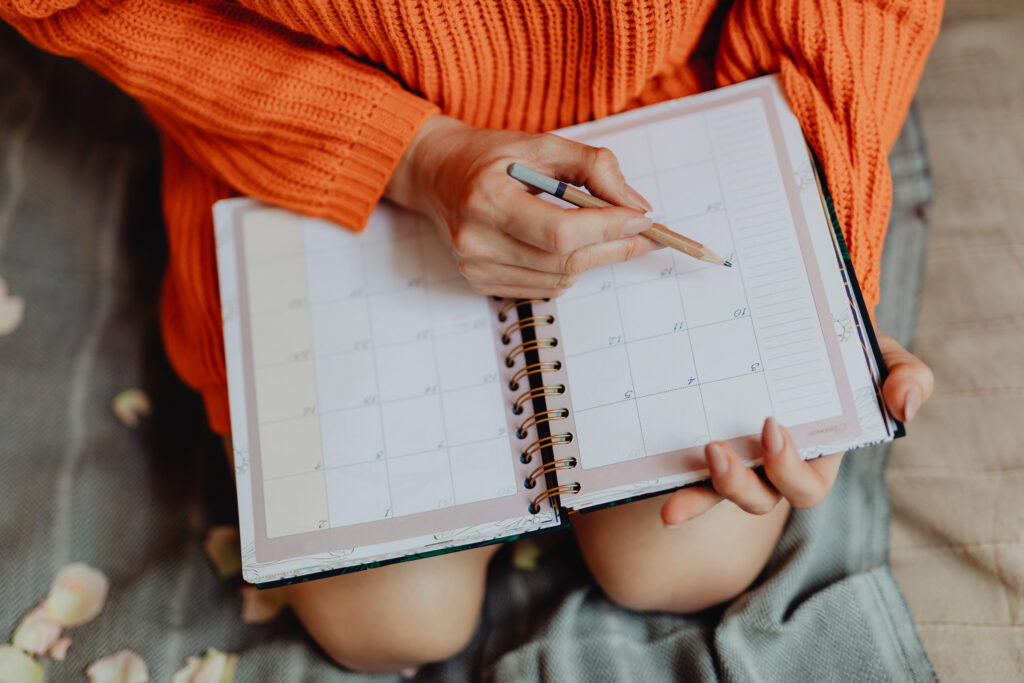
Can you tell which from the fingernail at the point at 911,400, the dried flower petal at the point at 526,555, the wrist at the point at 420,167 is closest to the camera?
the fingernail at the point at 911,400

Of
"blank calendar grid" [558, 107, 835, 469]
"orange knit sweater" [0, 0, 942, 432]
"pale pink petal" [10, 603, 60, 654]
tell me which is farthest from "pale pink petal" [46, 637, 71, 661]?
"blank calendar grid" [558, 107, 835, 469]

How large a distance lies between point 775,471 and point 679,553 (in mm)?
224

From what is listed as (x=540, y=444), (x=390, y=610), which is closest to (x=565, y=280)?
(x=540, y=444)

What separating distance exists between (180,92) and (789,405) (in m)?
0.58

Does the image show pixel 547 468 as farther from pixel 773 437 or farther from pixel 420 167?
pixel 420 167

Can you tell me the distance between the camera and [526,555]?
0.82 m

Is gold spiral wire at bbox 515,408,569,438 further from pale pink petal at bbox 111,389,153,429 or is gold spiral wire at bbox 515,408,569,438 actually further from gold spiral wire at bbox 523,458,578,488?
pale pink petal at bbox 111,389,153,429

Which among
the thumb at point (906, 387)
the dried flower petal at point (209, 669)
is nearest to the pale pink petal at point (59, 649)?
the dried flower petal at point (209, 669)

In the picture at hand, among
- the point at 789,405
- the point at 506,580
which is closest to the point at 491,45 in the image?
the point at 789,405

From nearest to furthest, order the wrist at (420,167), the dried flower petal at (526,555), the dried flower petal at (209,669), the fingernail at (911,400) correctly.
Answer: the fingernail at (911,400) → the wrist at (420,167) → the dried flower petal at (209,669) → the dried flower petal at (526,555)

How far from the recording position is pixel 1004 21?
825 mm

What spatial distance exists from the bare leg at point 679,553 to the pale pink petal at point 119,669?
0.46 m

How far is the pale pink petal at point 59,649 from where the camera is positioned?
2.26ft

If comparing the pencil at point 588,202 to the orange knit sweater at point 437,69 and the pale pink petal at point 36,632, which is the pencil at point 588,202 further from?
the pale pink petal at point 36,632
